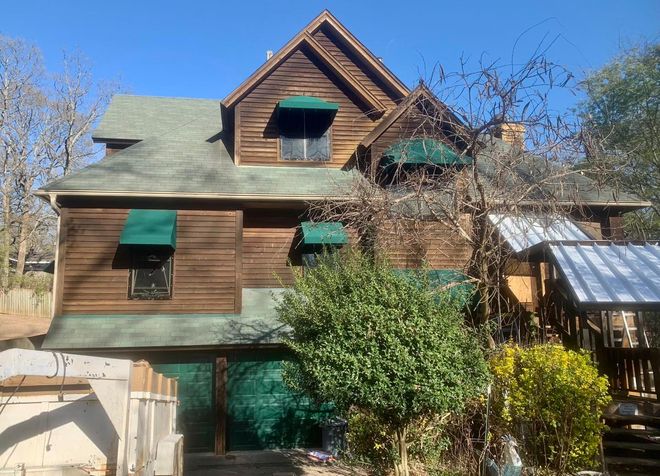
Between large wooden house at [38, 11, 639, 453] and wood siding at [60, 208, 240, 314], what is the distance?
0.08 ft

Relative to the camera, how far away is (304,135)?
47.1 ft

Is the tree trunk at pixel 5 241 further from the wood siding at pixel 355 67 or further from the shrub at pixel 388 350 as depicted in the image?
the shrub at pixel 388 350

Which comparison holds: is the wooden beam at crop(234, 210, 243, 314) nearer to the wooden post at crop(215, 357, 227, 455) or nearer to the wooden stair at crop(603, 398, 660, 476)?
the wooden post at crop(215, 357, 227, 455)

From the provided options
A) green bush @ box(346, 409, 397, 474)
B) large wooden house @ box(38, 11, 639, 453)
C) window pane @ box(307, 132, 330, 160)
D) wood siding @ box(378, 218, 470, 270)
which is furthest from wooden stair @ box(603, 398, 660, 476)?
window pane @ box(307, 132, 330, 160)

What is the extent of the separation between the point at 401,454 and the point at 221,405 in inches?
219

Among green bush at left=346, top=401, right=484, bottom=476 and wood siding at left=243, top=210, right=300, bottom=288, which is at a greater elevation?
wood siding at left=243, top=210, right=300, bottom=288

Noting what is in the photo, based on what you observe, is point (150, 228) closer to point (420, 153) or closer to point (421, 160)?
point (421, 160)

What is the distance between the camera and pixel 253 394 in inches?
470

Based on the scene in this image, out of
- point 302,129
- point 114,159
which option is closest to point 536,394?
point 302,129

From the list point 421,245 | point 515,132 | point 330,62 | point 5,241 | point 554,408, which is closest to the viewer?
point 554,408

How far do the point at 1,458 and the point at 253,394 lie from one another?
25.1 feet

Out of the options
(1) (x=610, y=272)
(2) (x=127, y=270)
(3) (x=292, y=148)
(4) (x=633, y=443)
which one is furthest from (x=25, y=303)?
(4) (x=633, y=443)

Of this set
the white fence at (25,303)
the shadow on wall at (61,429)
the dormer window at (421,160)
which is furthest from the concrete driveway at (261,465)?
the white fence at (25,303)

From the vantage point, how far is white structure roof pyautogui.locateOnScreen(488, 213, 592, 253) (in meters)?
8.99
